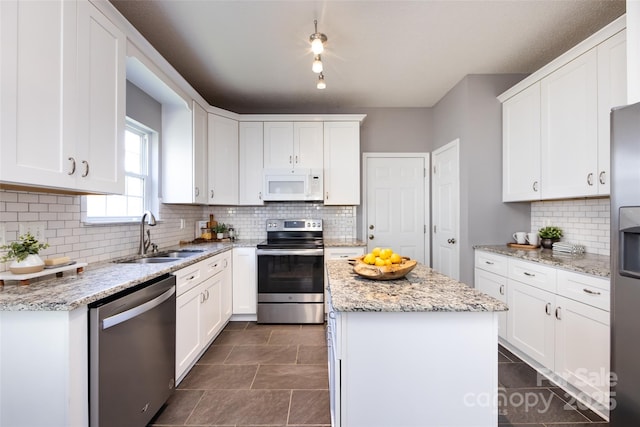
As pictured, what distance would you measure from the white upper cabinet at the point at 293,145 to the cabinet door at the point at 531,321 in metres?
2.39

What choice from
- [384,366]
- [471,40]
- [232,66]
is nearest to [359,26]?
[471,40]

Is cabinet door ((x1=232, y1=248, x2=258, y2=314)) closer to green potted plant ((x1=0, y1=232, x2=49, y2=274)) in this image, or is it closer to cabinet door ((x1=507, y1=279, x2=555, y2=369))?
green potted plant ((x1=0, y1=232, x2=49, y2=274))

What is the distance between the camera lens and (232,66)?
9.15ft

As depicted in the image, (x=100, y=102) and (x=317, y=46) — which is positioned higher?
(x=317, y=46)

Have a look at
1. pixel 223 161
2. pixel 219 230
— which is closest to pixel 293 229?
pixel 219 230

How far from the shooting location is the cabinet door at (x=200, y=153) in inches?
116

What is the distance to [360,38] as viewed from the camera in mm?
2340

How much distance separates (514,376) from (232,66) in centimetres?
362

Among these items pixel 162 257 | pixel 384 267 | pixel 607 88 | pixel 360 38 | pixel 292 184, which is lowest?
pixel 162 257

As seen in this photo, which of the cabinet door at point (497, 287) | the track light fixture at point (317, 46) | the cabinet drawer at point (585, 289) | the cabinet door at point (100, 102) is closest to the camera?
the cabinet door at point (100, 102)

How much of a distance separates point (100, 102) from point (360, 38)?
1.93 m

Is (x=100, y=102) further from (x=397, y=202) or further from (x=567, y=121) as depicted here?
(x=397, y=202)

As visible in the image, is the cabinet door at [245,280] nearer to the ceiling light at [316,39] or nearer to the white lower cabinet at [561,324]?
the ceiling light at [316,39]

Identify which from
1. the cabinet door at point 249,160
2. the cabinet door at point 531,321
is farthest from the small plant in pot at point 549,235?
the cabinet door at point 249,160
